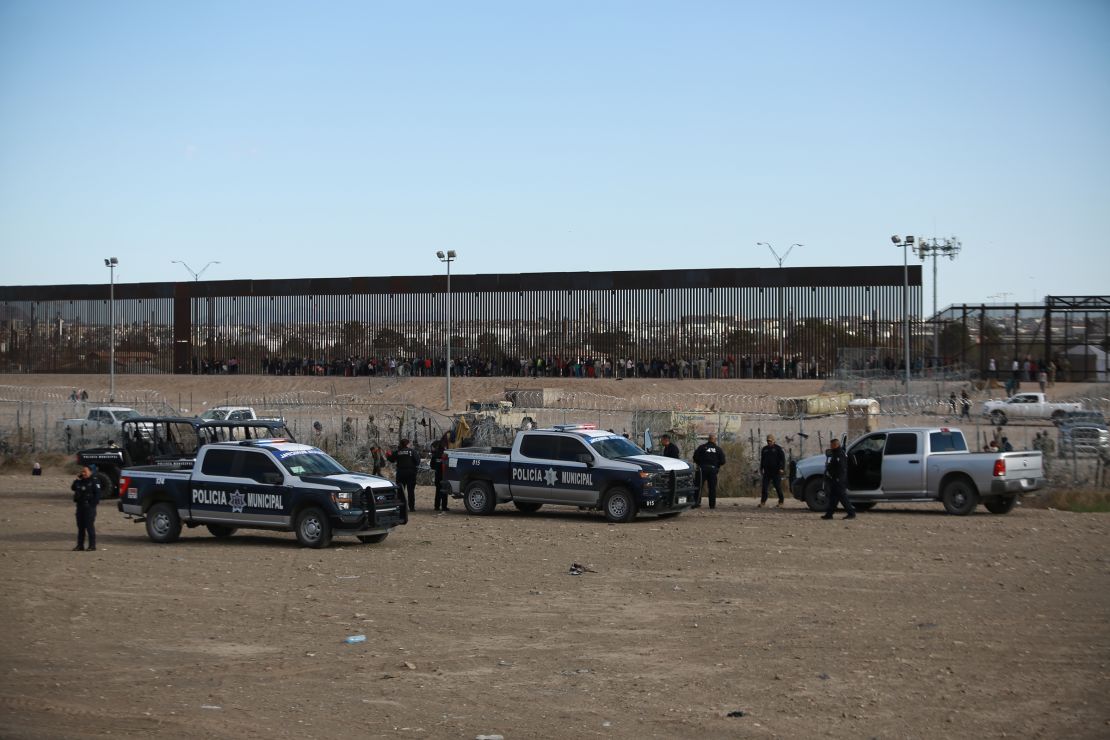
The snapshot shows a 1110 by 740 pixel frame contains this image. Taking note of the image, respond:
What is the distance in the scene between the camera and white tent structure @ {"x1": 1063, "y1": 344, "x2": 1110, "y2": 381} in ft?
221

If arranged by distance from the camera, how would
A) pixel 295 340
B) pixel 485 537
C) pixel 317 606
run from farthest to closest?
pixel 295 340 < pixel 485 537 < pixel 317 606

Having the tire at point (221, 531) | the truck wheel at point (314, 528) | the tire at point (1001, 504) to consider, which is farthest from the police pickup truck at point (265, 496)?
the tire at point (1001, 504)

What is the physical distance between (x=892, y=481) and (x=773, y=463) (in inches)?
119

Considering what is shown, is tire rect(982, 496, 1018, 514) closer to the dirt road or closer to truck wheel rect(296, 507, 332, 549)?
the dirt road

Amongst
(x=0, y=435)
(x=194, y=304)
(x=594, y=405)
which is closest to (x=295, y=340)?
(x=194, y=304)

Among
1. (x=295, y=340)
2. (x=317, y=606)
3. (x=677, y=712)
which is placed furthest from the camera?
(x=295, y=340)

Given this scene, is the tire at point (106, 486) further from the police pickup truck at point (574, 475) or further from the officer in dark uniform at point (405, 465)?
the police pickup truck at point (574, 475)

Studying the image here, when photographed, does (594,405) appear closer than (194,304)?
Yes

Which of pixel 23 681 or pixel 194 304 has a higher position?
pixel 194 304

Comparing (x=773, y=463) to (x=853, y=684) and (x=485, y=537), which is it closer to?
(x=485, y=537)

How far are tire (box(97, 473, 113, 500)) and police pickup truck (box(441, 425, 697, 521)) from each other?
8498 mm

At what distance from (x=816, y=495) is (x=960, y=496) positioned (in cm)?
305

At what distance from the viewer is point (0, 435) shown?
139 feet

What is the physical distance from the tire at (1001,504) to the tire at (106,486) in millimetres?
19553
